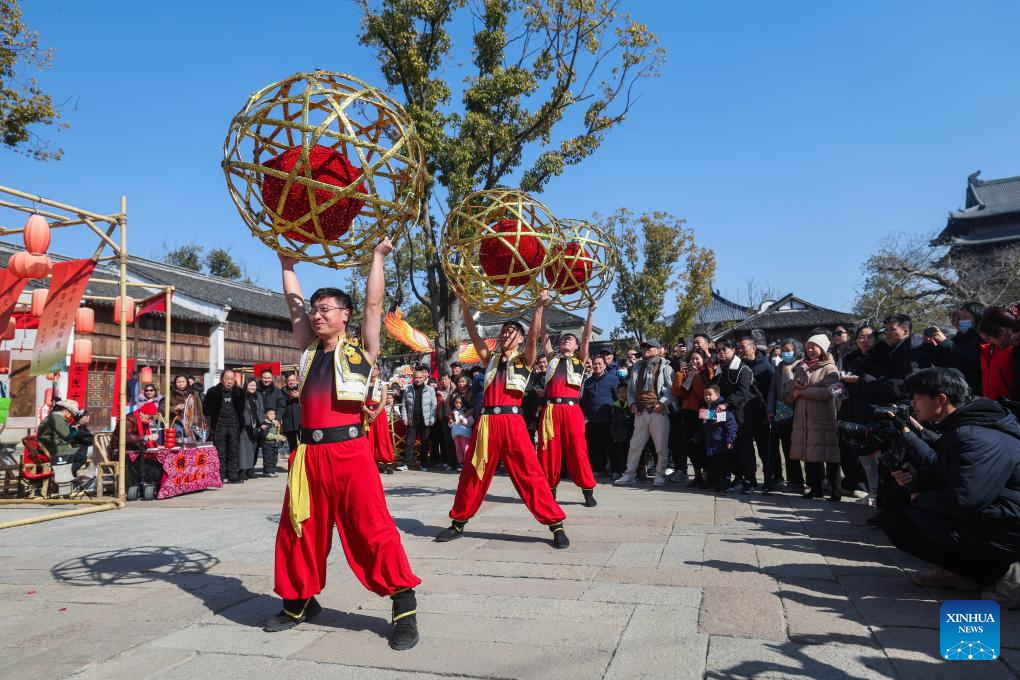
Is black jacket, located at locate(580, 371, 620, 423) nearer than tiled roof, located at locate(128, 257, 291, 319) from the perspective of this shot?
Yes

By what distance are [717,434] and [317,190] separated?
592 centimetres

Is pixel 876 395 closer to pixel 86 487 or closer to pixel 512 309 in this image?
pixel 512 309

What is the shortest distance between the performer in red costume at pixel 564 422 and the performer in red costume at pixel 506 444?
41.4 inches

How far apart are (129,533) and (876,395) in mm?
6945

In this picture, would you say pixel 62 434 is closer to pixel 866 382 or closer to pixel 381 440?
pixel 381 440

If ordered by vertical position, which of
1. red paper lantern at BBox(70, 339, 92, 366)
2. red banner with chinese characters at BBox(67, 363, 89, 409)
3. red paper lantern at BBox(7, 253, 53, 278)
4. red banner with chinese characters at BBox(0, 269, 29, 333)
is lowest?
red banner with chinese characters at BBox(67, 363, 89, 409)

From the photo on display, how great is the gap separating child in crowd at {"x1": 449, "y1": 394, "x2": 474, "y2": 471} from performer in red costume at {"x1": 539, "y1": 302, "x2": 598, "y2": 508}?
399cm

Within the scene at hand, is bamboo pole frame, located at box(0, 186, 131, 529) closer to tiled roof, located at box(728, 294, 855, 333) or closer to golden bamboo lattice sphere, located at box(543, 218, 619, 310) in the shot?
golden bamboo lattice sphere, located at box(543, 218, 619, 310)

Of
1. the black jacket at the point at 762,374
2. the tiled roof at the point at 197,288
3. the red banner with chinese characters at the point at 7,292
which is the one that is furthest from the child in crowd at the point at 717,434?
the tiled roof at the point at 197,288

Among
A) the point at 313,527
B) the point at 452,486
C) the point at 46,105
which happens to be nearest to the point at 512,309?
the point at 313,527

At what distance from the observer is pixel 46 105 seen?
11414 millimetres

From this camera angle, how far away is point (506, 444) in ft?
17.6

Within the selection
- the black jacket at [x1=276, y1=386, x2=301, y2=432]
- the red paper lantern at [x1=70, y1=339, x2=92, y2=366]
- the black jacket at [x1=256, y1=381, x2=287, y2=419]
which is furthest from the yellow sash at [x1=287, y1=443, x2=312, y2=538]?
the red paper lantern at [x1=70, y1=339, x2=92, y2=366]

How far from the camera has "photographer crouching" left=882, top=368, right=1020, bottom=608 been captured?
11.5 ft
